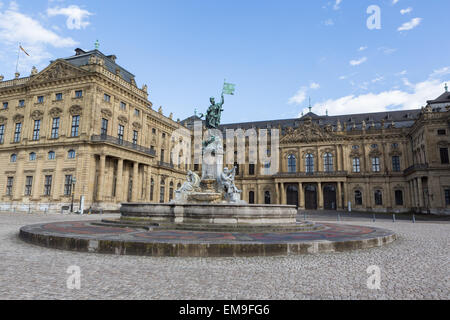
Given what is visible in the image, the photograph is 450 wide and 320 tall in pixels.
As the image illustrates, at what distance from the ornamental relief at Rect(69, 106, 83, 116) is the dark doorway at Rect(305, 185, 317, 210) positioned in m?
44.0

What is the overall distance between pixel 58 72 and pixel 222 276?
137 ft

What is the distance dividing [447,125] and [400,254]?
45.6 meters

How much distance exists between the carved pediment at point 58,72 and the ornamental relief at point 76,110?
4.20 meters

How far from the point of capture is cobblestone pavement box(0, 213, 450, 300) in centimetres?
466

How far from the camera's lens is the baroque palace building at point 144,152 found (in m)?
35.6

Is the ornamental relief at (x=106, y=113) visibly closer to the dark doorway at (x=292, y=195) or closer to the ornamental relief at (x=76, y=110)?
the ornamental relief at (x=76, y=110)

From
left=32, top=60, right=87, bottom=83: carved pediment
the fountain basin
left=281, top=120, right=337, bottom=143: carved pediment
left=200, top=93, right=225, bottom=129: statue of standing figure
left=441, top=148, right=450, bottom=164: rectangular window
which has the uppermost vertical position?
left=32, top=60, right=87, bottom=83: carved pediment

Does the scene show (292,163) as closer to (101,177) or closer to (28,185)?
(101,177)

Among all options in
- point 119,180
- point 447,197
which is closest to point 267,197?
point 447,197

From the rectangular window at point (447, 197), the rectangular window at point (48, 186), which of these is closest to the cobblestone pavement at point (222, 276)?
the rectangular window at point (48, 186)

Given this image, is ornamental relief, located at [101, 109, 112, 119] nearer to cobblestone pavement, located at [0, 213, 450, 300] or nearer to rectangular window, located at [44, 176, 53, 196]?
rectangular window, located at [44, 176, 53, 196]

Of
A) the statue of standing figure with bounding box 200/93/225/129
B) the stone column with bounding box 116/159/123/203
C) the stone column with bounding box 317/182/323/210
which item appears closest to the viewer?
the statue of standing figure with bounding box 200/93/225/129

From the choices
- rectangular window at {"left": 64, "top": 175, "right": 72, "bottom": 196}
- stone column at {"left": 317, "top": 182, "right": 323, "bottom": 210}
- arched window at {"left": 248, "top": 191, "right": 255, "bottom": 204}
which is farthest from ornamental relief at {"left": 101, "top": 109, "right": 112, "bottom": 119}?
stone column at {"left": 317, "top": 182, "right": 323, "bottom": 210}

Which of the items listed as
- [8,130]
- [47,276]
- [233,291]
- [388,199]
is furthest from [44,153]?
[388,199]
